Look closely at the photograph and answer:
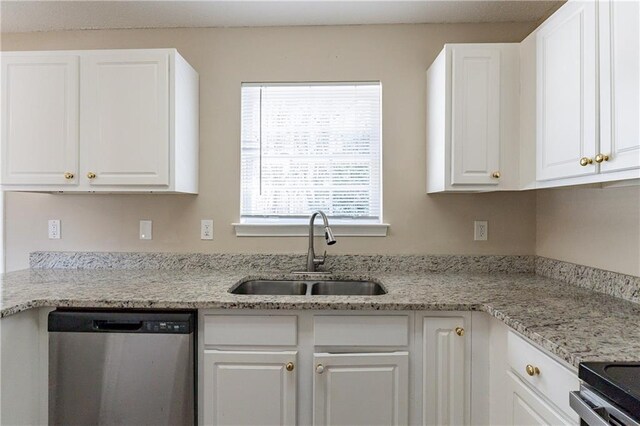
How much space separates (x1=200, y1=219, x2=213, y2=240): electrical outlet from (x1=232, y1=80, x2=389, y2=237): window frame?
0.15 metres

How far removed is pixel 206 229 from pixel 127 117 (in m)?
0.74

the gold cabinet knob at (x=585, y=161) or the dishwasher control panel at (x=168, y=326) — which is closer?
the gold cabinet knob at (x=585, y=161)

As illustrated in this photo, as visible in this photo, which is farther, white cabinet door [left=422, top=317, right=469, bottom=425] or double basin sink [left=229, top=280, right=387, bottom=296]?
double basin sink [left=229, top=280, right=387, bottom=296]

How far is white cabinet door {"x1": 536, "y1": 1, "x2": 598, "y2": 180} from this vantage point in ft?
4.26

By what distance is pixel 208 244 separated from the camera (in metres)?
2.19

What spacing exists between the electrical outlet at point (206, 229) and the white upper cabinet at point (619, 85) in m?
1.89

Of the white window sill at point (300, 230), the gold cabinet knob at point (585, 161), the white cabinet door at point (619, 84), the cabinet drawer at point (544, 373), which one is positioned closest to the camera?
the cabinet drawer at point (544, 373)

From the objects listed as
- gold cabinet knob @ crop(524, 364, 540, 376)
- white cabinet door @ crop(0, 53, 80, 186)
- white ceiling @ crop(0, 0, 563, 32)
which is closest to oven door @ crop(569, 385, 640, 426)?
gold cabinet knob @ crop(524, 364, 540, 376)

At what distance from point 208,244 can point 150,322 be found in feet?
2.51

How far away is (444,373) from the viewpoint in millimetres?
1471

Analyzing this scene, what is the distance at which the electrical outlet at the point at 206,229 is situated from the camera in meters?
→ 2.19

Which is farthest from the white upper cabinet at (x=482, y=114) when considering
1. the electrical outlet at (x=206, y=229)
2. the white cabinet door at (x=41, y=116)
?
the white cabinet door at (x=41, y=116)

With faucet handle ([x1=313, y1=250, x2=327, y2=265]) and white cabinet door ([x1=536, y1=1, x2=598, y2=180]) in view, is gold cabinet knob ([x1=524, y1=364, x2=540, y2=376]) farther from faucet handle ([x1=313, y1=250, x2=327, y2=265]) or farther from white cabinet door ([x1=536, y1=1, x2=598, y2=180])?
faucet handle ([x1=313, y1=250, x2=327, y2=265])

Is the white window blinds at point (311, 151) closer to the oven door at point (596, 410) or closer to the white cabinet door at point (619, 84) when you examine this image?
the white cabinet door at point (619, 84)
